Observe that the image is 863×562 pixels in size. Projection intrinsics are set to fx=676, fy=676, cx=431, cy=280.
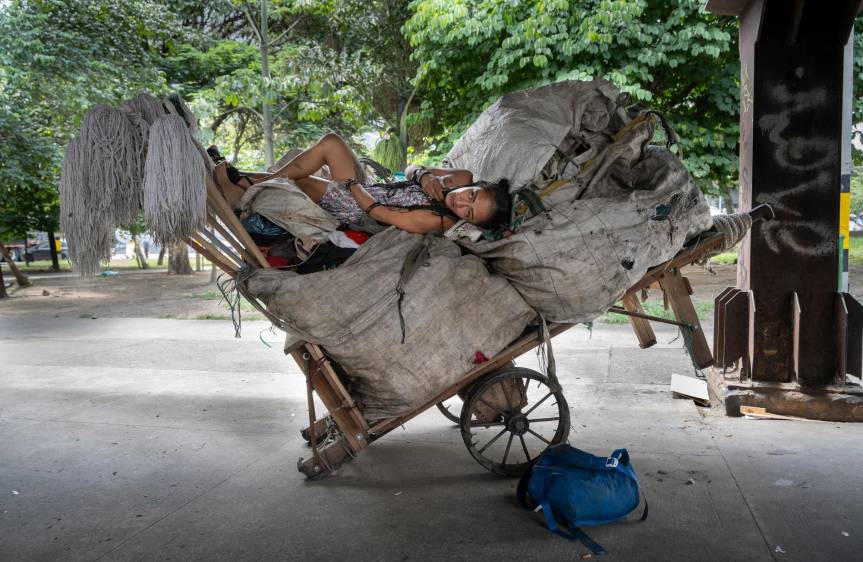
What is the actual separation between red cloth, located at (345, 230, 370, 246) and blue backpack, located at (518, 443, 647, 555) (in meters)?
1.48

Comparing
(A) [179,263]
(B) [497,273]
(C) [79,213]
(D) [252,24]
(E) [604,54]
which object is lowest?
(A) [179,263]

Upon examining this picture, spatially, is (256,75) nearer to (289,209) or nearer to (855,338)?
(289,209)

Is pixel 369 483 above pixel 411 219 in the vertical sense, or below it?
below

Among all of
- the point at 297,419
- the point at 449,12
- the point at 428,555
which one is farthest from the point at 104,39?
the point at 428,555

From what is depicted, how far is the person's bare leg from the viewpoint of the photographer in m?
3.90

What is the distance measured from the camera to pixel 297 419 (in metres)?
5.07

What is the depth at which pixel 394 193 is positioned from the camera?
3982 millimetres

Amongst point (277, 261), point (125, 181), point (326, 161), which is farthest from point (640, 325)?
point (125, 181)

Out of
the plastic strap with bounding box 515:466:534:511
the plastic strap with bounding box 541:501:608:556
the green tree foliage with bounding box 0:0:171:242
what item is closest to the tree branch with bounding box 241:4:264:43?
the green tree foliage with bounding box 0:0:171:242

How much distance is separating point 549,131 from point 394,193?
960mm

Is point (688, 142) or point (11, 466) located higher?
point (688, 142)

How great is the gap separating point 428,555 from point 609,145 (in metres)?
2.26

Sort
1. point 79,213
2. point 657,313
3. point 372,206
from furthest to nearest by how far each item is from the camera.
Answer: point 657,313, point 372,206, point 79,213

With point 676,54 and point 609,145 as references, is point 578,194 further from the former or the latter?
point 676,54
